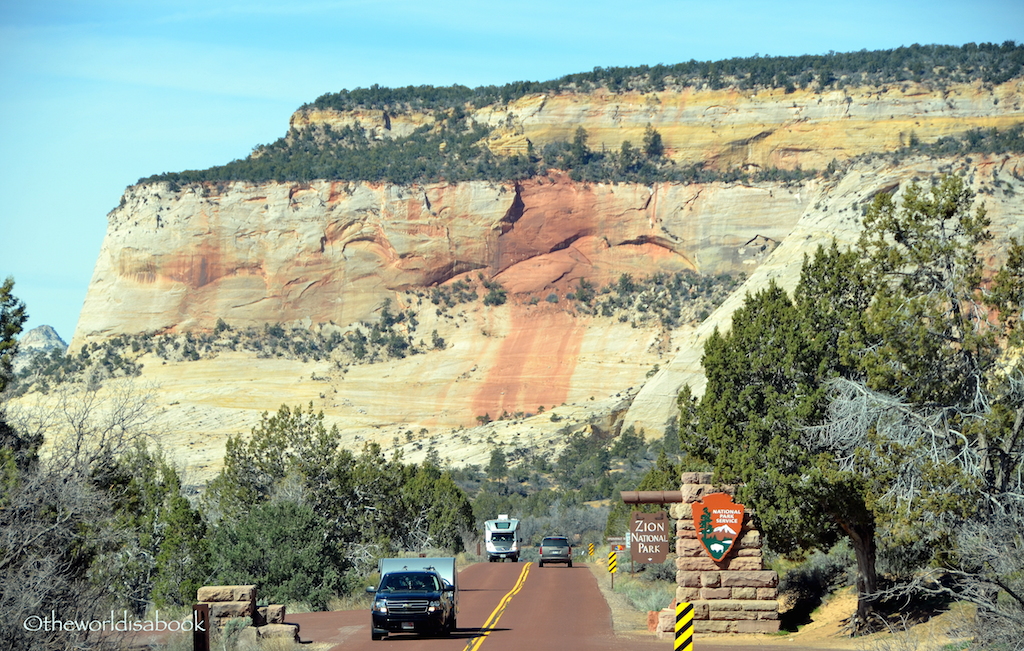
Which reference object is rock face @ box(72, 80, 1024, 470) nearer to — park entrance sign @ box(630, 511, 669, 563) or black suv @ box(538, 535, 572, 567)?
black suv @ box(538, 535, 572, 567)

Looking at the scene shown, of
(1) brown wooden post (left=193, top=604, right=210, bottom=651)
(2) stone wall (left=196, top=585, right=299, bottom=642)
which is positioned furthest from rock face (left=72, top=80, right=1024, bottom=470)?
(1) brown wooden post (left=193, top=604, right=210, bottom=651)

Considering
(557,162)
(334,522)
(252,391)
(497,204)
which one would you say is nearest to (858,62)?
(557,162)

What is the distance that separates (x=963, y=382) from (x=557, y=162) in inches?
3962

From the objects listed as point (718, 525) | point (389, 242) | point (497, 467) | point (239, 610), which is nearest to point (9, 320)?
point (239, 610)

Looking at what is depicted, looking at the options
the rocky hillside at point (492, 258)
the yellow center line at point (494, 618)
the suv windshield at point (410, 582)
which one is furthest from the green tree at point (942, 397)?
the rocky hillside at point (492, 258)

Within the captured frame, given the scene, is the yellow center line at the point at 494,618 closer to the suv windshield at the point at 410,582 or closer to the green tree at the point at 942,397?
the suv windshield at the point at 410,582

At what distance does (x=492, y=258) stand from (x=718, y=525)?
90.1 m

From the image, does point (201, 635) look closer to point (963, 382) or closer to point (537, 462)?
point (963, 382)

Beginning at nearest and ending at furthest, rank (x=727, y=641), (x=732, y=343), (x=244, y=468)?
1. (x=727, y=641)
2. (x=732, y=343)
3. (x=244, y=468)

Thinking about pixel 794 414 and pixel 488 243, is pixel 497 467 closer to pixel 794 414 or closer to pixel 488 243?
pixel 488 243

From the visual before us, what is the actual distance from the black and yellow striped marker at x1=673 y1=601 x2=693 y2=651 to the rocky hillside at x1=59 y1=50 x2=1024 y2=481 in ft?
263

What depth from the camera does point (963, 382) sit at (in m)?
18.1

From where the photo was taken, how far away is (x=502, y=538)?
5347 cm

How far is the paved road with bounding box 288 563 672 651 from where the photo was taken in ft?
70.1
